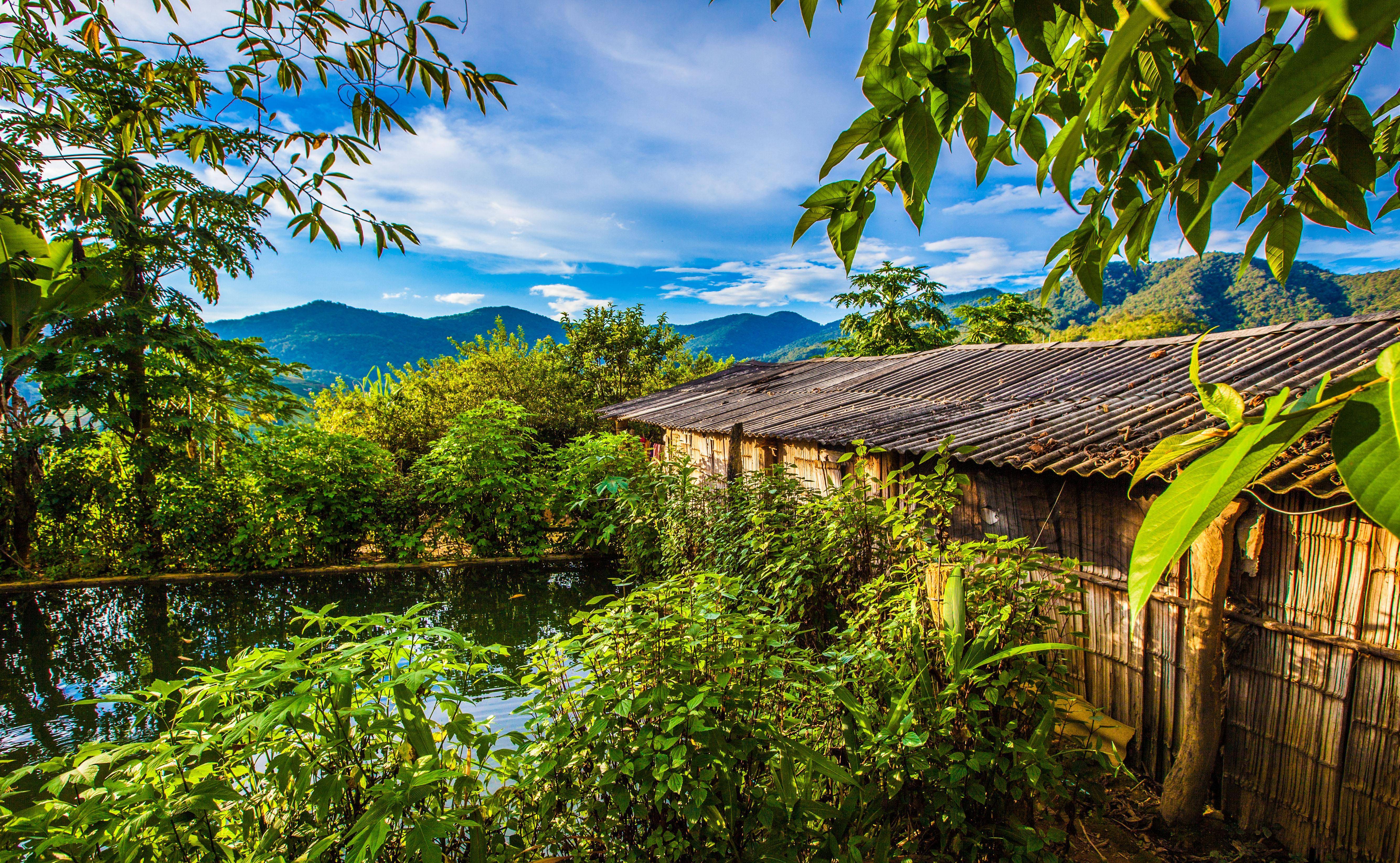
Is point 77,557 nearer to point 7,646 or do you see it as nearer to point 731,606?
point 7,646

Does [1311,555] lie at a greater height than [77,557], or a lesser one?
greater

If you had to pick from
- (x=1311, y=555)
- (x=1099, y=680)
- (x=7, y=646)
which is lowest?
(x=7, y=646)

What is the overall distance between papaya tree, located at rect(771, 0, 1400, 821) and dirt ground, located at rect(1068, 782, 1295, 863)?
2718mm

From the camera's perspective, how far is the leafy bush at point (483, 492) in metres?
9.27


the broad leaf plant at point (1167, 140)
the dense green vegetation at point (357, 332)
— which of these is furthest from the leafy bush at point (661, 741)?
the dense green vegetation at point (357, 332)

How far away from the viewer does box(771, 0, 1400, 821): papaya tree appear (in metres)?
0.38

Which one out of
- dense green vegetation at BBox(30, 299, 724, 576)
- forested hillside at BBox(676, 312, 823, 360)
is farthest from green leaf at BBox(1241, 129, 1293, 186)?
forested hillside at BBox(676, 312, 823, 360)

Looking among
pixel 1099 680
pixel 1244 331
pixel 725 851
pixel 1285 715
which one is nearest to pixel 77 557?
pixel 725 851

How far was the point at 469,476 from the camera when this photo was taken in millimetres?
9414

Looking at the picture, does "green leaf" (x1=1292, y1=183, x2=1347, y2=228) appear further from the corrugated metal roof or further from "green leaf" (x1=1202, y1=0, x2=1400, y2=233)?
"green leaf" (x1=1202, y1=0, x2=1400, y2=233)

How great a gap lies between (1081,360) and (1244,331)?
143 centimetres

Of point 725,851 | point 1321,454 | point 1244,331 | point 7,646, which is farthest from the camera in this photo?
point 7,646

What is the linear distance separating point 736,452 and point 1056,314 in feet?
196

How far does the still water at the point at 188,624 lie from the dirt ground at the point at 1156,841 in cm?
312
